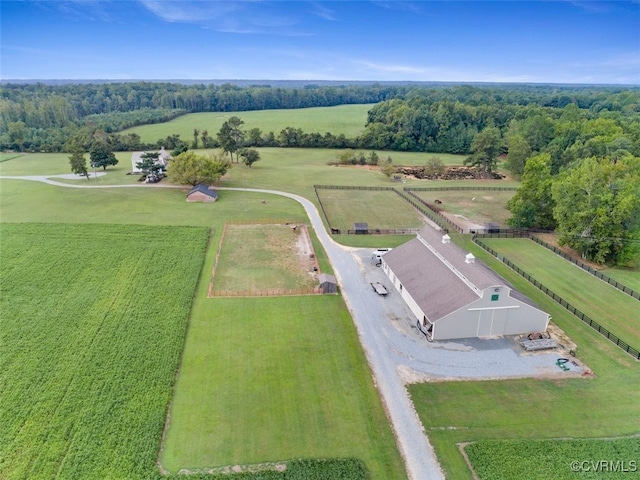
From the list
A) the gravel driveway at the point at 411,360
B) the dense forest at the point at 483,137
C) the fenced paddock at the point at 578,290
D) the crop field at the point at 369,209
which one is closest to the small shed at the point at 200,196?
the crop field at the point at 369,209

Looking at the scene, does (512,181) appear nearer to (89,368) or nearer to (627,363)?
(627,363)

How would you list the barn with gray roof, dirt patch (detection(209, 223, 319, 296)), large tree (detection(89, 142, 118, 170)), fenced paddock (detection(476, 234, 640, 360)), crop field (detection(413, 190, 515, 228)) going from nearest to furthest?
the barn with gray roof, fenced paddock (detection(476, 234, 640, 360)), dirt patch (detection(209, 223, 319, 296)), crop field (detection(413, 190, 515, 228)), large tree (detection(89, 142, 118, 170))

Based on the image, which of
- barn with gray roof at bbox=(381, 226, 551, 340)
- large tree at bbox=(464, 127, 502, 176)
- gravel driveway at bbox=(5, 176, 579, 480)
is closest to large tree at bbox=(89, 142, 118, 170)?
gravel driveway at bbox=(5, 176, 579, 480)

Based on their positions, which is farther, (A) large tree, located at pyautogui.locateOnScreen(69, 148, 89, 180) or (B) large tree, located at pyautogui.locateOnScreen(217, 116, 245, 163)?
(B) large tree, located at pyautogui.locateOnScreen(217, 116, 245, 163)

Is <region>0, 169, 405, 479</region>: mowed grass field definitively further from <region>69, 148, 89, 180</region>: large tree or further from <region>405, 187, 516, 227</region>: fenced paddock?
<region>405, 187, 516, 227</region>: fenced paddock

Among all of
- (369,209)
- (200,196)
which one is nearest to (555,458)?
(369,209)

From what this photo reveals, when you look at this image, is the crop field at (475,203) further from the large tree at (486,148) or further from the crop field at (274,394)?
the crop field at (274,394)

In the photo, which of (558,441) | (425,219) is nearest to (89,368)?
(558,441)

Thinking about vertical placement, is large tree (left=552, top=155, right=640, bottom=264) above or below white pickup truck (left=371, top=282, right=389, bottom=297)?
above
